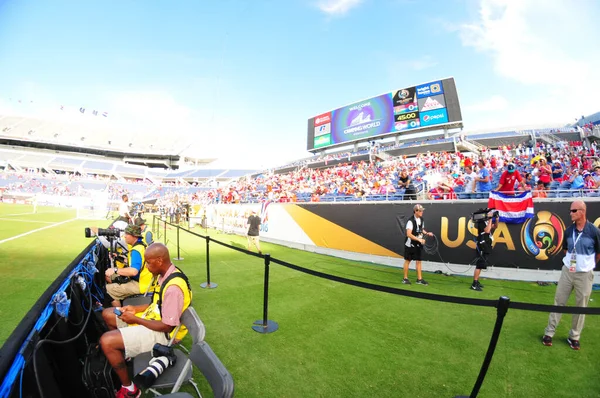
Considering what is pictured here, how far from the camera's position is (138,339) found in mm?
2758

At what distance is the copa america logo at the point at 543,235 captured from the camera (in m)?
7.22

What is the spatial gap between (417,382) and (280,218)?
435 inches

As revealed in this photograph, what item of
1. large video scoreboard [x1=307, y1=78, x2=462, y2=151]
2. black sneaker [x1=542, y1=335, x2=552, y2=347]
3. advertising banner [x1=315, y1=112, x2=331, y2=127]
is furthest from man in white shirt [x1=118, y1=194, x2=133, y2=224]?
advertising banner [x1=315, y1=112, x2=331, y2=127]

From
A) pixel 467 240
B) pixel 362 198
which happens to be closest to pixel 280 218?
pixel 362 198

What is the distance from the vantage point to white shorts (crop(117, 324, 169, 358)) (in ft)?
8.87

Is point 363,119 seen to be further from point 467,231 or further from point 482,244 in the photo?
point 482,244

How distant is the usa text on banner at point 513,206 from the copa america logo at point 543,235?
0.28m

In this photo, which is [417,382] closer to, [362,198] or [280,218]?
[362,198]

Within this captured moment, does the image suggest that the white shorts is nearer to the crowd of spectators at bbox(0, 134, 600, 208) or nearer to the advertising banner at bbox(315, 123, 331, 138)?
the crowd of spectators at bbox(0, 134, 600, 208)

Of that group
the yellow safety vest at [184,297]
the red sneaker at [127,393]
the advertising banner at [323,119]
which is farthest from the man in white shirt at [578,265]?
the advertising banner at [323,119]

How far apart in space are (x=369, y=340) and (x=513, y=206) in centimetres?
613

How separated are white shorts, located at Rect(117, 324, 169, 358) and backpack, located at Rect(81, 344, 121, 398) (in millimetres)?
330

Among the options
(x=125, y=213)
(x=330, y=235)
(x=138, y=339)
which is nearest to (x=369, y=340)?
(x=138, y=339)

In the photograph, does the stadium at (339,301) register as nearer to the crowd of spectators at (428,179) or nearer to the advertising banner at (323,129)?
the crowd of spectators at (428,179)
